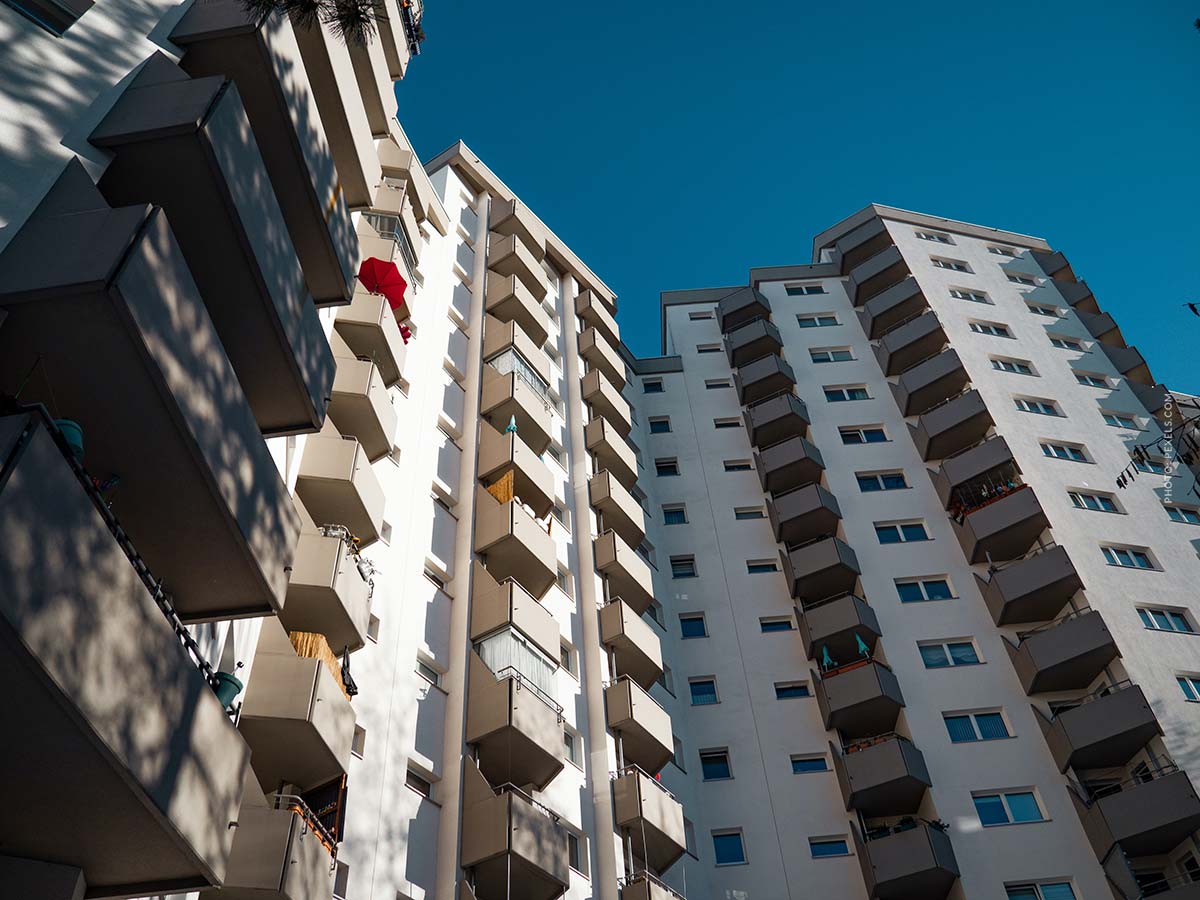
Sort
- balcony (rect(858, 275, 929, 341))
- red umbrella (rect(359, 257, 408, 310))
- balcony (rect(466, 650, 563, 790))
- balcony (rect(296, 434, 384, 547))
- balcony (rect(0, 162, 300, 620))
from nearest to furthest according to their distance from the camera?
1. balcony (rect(0, 162, 300, 620))
2. balcony (rect(296, 434, 384, 547))
3. balcony (rect(466, 650, 563, 790))
4. red umbrella (rect(359, 257, 408, 310))
5. balcony (rect(858, 275, 929, 341))

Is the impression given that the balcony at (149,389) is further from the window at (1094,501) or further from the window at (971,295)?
the window at (971,295)

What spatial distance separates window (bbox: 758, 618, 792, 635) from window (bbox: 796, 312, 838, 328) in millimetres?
15869

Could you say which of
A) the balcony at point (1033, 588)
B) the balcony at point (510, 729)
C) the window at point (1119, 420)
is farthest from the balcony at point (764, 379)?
the balcony at point (510, 729)

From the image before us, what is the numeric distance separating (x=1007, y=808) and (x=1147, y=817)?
123 inches

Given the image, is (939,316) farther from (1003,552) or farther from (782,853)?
(782,853)

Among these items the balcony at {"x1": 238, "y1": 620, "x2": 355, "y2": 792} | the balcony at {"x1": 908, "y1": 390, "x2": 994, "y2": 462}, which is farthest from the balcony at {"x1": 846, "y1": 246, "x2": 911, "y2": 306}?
the balcony at {"x1": 238, "y1": 620, "x2": 355, "y2": 792}

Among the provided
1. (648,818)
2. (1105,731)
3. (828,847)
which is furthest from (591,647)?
(1105,731)

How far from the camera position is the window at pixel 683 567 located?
32844 millimetres

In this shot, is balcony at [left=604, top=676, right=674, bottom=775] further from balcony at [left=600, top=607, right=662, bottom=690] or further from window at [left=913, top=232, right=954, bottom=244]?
window at [left=913, top=232, right=954, bottom=244]

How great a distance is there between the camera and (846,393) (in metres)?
38.6

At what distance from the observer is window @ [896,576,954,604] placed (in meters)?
30.2

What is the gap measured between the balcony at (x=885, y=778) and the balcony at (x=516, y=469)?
10031 mm

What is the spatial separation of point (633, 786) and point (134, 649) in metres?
14.7

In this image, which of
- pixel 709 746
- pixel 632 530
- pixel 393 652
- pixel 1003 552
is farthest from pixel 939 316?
pixel 393 652
